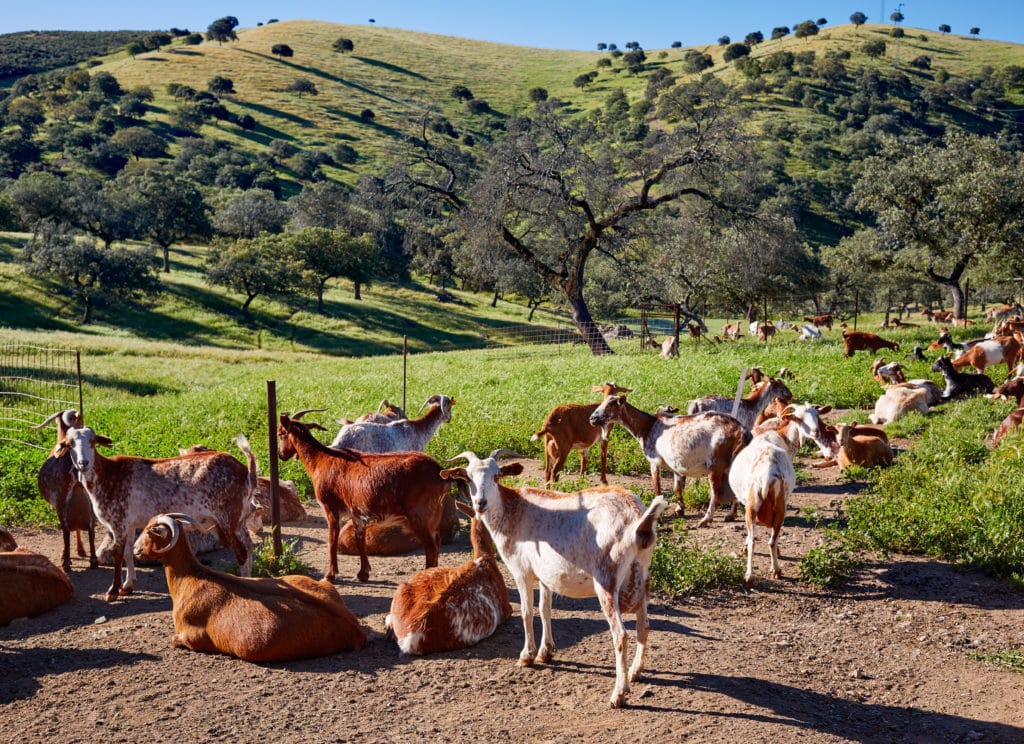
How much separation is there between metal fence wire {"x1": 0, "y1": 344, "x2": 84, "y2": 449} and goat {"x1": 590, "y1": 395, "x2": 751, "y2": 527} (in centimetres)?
824

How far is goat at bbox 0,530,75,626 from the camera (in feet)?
27.9

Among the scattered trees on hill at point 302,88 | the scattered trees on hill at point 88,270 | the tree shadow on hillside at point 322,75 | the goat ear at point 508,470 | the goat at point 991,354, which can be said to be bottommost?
the goat ear at point 508,470

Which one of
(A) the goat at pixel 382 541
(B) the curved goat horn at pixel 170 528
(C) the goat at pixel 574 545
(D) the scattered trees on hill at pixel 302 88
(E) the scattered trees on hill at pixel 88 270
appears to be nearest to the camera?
(C) the goat at pixel 574 545

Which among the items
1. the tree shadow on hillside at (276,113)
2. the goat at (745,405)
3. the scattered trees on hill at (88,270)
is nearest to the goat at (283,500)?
the goat at (745,405)

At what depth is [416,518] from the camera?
9391 millimetres

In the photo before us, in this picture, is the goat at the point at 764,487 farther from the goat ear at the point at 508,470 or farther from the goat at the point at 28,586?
the goat at the point at 28,586

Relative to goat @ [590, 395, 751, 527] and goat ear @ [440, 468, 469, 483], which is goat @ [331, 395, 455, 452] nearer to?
goat @ [590, 395, 751, 527]

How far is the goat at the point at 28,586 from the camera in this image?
27.9ft

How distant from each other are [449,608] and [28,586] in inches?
167

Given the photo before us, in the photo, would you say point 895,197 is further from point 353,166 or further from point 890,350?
point 353,166

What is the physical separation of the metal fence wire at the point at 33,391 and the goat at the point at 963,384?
16866mm

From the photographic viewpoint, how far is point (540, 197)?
111 feet

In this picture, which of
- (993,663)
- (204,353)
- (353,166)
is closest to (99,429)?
(993,663)

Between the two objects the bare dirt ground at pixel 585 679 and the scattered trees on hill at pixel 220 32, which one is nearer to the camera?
the bare dirt ground at pixel 585 679
